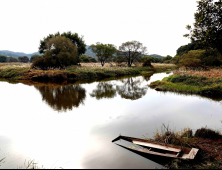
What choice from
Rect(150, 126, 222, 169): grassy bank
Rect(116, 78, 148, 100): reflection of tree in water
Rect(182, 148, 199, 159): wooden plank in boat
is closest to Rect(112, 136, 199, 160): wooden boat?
Rect(182, 148, 199, 159): wooden plank in boat

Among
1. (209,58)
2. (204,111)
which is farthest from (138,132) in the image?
(209,58)

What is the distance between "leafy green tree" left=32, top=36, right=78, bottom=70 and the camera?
25891mm

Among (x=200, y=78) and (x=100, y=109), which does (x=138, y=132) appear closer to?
(x=100, y=109)

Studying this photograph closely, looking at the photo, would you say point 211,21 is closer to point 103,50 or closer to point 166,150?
point 166,150

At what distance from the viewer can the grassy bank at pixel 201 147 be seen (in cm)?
321

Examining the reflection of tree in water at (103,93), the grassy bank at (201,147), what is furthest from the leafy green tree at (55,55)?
the grassy bank at (201,147)

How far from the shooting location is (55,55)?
2681cm

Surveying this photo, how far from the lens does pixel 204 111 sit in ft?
24.5

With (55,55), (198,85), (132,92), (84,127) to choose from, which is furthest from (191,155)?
(55,55)

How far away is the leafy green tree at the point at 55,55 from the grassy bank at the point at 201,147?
24.0 meters

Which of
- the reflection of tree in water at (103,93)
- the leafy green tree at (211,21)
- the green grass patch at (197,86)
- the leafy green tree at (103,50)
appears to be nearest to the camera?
the leafy green tree at (211,21)

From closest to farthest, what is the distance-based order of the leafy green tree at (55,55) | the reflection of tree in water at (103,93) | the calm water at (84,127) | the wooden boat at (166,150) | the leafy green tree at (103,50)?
the wooden boat at (166,150), the calm water at (84,127), the reflection of tree in water at (103,93), the leafy green tree at (55,55), the leafy green tree at (103,50)

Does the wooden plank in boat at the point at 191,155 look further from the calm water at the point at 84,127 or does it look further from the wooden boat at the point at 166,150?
the calm water at the point at 84,127

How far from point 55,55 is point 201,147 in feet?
87.5
